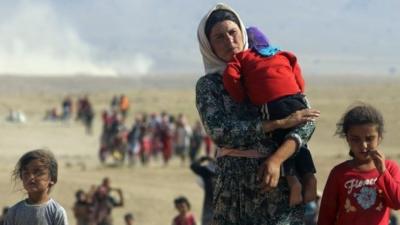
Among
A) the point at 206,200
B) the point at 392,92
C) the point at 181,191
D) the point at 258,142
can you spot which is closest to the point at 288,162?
the point at 258,142

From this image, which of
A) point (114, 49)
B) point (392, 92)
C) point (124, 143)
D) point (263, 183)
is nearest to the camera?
point (263, 183)

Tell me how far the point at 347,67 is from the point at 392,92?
111m

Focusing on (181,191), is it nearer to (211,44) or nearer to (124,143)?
(124,143)

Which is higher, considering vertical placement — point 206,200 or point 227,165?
point 227,165

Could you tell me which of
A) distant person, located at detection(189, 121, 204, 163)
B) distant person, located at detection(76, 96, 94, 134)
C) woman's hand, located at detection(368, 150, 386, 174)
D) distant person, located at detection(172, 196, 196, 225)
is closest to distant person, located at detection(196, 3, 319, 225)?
woman's hand, located at detection(368, 150, 386, 174)

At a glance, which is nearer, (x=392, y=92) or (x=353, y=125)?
(x=353, y=125)

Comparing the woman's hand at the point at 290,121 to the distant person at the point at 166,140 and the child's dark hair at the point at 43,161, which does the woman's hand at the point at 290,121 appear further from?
the distant person at the point at 166,140

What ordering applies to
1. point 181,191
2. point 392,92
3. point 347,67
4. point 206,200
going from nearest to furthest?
1. point 206,200
2. point 181,191
3. point 392,92
4. point 347,67

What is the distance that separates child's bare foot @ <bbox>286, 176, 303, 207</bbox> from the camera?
5.72 m

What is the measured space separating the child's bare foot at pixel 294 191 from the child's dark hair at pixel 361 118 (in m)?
0.37

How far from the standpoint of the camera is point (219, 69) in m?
5.91

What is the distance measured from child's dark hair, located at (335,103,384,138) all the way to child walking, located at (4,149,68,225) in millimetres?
1297

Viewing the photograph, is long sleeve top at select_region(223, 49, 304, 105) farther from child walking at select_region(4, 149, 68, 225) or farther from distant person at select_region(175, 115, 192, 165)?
distant person at select_region(175, 115, 192, 165)

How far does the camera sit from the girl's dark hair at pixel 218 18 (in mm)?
5859
